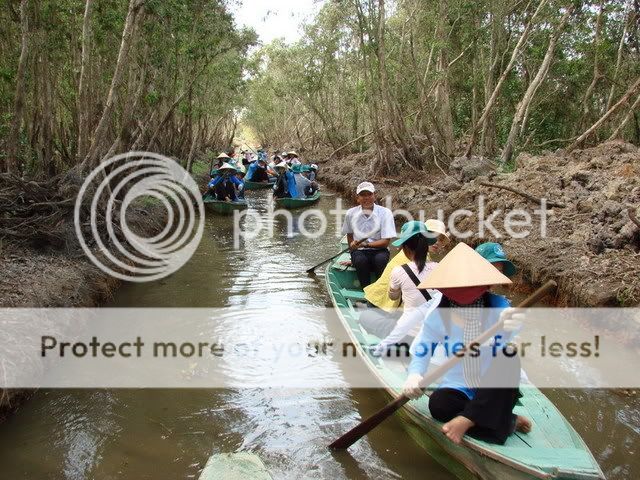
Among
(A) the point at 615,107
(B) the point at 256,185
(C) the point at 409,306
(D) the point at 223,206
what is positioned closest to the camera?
(C) the point at 409,306

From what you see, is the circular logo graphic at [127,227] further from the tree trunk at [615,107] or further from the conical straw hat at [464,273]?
the tree trunk at [615,107]

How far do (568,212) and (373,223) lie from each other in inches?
159

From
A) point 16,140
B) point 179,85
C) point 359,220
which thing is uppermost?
point 179,85

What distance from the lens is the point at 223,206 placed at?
1433 cm

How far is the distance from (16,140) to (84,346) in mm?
3855

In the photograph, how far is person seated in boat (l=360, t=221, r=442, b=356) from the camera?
14.5 feet

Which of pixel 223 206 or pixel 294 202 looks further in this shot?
pixel 294 202

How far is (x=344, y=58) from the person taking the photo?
1108 inches

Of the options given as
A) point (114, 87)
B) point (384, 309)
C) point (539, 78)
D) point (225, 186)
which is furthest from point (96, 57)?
point (539, 78)

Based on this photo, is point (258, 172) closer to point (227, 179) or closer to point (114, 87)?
point (227, 179)

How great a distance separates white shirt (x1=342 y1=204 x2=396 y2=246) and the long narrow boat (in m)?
2.60

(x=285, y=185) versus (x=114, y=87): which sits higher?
(x=114, y=87)

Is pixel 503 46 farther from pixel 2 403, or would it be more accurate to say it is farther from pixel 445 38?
pixel 2 403

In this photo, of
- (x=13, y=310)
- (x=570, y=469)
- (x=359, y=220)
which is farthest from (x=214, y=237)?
(x=570, y=469)
